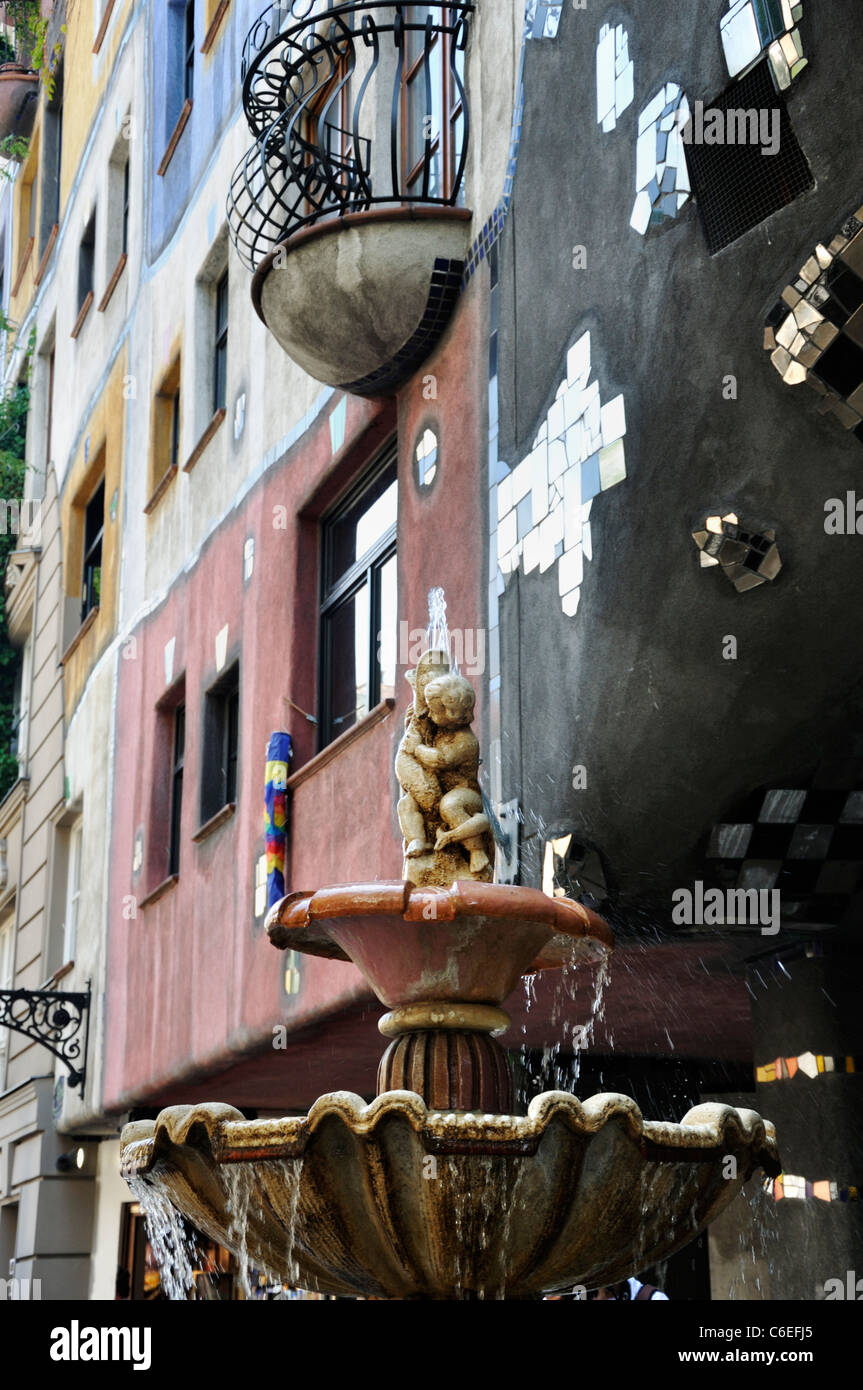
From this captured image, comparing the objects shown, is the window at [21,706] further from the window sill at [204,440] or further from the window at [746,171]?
the window at [746,171]

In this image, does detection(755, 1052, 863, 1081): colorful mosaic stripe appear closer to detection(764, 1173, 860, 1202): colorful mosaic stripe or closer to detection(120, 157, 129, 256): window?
detection(764, 1173, 860, 1202): colorful mosaic stripe

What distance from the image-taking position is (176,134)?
17.4m

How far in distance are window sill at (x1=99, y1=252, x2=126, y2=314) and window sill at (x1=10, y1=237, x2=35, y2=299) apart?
6674mm

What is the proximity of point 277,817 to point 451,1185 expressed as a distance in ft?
24.1

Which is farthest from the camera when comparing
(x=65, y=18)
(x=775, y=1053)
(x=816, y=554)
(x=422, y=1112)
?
(x=65, y=18)

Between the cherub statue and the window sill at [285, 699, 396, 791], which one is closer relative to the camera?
the cherub statue

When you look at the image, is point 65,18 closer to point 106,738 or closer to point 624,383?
point 106,738

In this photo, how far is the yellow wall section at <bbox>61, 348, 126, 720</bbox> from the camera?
756 inches

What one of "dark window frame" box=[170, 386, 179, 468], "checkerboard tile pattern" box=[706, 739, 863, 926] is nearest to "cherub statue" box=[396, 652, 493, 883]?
"checkerboard tile pattern" box=[706, 739, 863, 926]

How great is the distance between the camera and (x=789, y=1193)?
7.61 m

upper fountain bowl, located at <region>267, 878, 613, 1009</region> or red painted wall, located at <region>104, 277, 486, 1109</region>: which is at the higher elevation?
red painted wall, located at <region>104, 277, 486, 1109</region>

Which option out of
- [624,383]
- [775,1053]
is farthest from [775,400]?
[775,1053]
